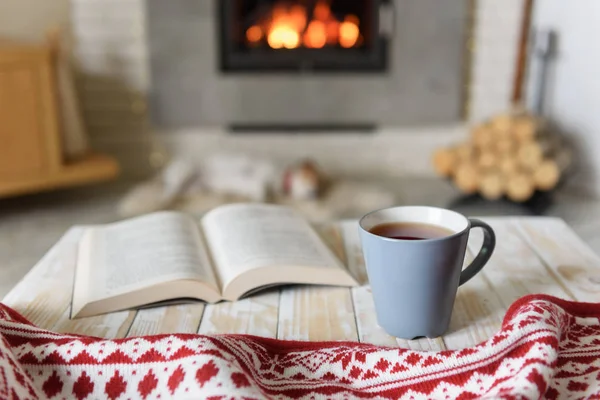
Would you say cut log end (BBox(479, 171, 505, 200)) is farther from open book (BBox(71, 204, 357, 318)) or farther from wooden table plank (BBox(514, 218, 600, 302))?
open book (BBox(71, 204, 357, 318))

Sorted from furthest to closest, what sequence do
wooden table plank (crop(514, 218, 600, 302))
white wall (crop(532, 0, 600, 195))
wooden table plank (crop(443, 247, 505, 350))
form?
white wall (crop(532, 0, 600, 195)) → wooden table plank (crop(514, 218, 600, 302)) → wooden table plank (crop(443, 247, 505, 350))

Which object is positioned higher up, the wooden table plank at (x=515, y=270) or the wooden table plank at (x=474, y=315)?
the wooden table plank at (x=515, y=270)

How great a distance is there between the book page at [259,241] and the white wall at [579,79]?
161cm

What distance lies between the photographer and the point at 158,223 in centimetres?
91

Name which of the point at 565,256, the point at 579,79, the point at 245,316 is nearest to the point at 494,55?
the point at 579,79

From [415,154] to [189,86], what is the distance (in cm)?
90

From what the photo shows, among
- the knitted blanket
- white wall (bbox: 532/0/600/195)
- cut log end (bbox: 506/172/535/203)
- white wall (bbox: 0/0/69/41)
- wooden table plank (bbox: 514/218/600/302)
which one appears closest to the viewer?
the knitted blanket

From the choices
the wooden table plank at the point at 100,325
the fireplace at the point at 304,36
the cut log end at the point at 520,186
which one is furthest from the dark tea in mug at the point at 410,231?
the fireplace at the point at 304,36

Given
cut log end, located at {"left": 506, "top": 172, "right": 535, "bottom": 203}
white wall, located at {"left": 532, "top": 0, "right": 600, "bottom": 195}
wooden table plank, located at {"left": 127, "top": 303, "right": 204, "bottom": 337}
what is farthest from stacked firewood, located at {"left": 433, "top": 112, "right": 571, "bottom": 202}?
wooden table plank, located at {"left": 127, "top": 303, "right": 204, "bottom": 337}

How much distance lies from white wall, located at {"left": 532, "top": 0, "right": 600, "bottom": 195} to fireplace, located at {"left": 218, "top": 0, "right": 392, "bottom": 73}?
0.61 metres

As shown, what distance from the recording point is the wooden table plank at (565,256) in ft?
2.57

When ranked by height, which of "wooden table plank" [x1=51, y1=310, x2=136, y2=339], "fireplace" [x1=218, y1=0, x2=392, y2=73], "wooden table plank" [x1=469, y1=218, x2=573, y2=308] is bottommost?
"wooden table plank" [x1=51, y1=310, x2=136, y2=339]

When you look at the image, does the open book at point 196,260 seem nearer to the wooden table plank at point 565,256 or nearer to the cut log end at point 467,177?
the wooden table plank at point 565,256

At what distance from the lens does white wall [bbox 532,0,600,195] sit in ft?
7.25
